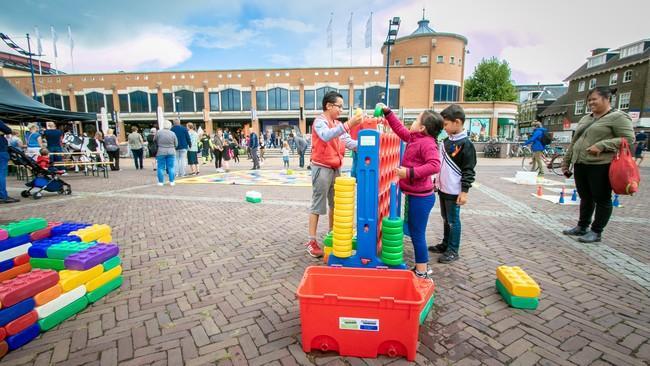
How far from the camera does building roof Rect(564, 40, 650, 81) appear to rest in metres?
33.7

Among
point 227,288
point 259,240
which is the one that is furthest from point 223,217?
point 227,288

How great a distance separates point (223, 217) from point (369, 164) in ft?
12.3

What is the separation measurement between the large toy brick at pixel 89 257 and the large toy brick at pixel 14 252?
60cm

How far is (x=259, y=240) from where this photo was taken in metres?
4.50

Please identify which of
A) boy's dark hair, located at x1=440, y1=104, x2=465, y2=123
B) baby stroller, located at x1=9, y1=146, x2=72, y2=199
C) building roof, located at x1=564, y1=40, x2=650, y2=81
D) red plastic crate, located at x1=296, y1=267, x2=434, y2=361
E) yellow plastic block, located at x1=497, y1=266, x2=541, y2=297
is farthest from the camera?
building roof, located at x1=564, y1=40, x2=650, y2=81

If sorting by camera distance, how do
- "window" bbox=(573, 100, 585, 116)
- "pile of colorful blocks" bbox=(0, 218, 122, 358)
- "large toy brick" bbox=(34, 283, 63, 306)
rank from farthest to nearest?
1. "window" bbox=(573, 100, 585, 116)
2. "large toy brick" bbox=(34, 283, 63, 306)
3. "pile of colorful blocks" bbox=(0, 218, 122, 358)

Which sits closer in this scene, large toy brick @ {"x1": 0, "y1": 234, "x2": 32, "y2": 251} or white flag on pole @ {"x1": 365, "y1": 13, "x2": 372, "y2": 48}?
large toy brick @ {"x1": 0, "y1": 234, "x2": 32, "y2": 251}

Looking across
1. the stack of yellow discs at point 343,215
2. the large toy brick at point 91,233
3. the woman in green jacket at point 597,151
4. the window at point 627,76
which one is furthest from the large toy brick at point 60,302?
the window at point 627,76

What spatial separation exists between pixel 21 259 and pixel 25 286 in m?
0.99

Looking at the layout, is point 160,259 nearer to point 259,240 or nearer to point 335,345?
point 259,240

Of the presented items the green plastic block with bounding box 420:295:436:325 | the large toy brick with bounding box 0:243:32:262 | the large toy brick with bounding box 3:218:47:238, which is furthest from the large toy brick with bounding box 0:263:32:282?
the green plastic block with bounding box 420:295:436:325

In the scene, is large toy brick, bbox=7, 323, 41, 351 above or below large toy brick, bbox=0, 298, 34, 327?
below

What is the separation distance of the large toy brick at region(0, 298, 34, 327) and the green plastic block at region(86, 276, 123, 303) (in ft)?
1.56

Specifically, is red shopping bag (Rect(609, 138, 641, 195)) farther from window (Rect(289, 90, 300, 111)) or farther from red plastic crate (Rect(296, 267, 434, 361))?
window (Rect(289, 90, 300, 111))
